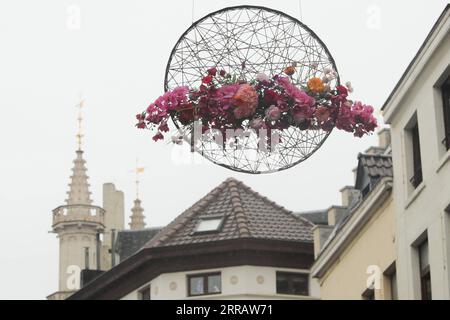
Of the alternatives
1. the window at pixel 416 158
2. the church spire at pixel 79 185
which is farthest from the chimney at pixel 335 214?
the church spire at pixel 79 185

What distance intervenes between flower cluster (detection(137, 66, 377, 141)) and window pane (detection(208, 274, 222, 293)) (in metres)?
31.7

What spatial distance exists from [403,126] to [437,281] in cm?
453

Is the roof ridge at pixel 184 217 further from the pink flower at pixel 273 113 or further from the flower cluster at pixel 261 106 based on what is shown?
the pink flower at pixel 273 113

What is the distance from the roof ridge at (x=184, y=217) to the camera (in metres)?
54.0

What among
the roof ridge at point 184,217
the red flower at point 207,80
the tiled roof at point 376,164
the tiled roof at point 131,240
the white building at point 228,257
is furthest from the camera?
the tiled roof at point 131,240

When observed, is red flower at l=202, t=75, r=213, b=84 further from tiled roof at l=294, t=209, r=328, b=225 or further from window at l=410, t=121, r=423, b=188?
→ tiled roof at l=294, t=209, r=328, b=225

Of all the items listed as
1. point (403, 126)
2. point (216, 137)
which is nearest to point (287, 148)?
point (216, 137)

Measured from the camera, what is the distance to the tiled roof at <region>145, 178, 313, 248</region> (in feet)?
172

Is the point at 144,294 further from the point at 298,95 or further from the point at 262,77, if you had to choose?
the point at 298,95

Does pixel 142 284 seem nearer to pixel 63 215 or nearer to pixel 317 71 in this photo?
pixel 317 71

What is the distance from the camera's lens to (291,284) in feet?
170

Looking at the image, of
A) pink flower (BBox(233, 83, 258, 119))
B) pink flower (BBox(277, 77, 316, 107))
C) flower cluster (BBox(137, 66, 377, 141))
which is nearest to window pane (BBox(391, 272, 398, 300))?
flower cluster (BBox(137, 66, 377, 141))

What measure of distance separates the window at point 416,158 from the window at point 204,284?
755 inches

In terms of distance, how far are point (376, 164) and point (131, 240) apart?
30.4 meters
